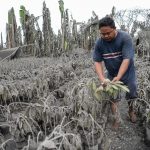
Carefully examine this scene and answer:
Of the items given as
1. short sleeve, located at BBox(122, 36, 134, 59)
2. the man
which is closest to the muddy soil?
the man

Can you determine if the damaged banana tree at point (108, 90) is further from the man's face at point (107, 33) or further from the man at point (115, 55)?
the man's face at point (107, 33)

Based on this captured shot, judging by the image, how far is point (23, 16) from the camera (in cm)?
1844

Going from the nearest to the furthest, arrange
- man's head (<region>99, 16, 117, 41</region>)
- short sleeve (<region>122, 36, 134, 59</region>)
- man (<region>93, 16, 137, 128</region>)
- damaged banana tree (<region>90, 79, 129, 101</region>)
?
1. damaged banana tree (<region>90, 79, 129, 101</region>)
2. man's head (<region>99, 16, 117, 41</region>)
3. man (<region>93, 16, 137, 128</region>)
4. short sleeve (<region>122, 36, 134, 59</region>)

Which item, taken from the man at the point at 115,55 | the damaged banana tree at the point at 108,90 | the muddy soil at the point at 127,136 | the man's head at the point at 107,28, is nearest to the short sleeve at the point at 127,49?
the man at the point at 115,55

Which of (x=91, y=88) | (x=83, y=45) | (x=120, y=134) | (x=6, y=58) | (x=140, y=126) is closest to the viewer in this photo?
(x=91, y=88)

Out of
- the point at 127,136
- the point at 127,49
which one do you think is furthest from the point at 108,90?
the point at 127,136

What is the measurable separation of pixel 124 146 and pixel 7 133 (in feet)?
4.42

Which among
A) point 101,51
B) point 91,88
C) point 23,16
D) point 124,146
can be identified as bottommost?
point 124,146

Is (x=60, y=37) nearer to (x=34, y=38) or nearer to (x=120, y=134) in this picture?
(x=34, y=38)

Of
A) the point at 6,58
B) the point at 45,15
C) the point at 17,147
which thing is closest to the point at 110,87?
the point at 17,147

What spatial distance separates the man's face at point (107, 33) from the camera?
4.17m

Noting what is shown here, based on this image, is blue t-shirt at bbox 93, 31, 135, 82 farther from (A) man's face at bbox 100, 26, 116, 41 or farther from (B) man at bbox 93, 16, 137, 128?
(A) man's face at bbox 100, 26, 116, 41

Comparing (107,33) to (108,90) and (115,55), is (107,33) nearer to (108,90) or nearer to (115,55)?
(115,55)

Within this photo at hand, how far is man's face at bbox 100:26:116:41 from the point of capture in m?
4.17
